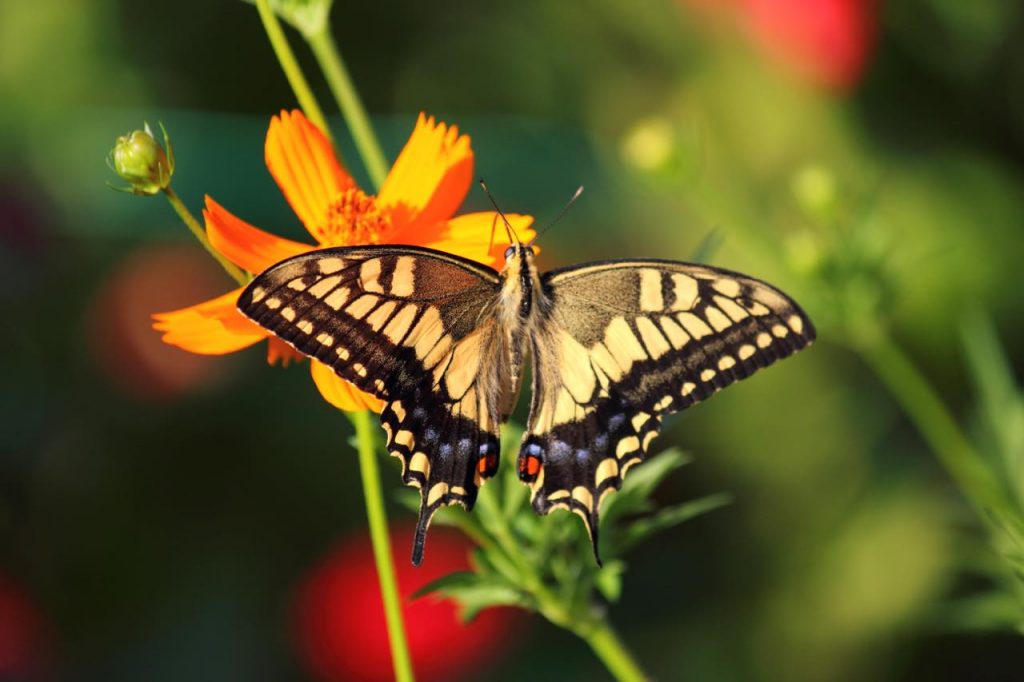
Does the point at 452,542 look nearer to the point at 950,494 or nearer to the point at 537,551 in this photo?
the point at 950,494

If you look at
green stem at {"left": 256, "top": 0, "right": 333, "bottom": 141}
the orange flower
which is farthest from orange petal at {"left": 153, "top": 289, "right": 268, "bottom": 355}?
green stem at {"left": 256, "top": 0, "right": 333, "bottom": 141}

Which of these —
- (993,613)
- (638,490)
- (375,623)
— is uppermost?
(375,623)

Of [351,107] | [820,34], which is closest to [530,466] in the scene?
[351,107]

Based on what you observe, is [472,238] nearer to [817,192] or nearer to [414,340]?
[414,340]

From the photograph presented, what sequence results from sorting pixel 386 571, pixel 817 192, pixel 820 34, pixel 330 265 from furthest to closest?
pixel 820 34 < pixel 817 192 < pixel 330 265 < pixel 386 571

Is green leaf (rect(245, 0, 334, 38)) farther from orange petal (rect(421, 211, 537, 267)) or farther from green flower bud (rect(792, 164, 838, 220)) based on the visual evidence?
green flower bud (rect(792, 164, 838, 220))

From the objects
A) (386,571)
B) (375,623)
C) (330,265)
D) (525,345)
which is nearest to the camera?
(386,571)
